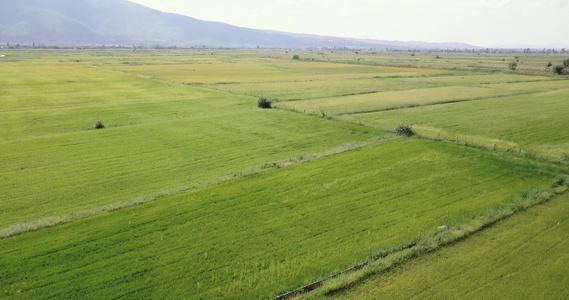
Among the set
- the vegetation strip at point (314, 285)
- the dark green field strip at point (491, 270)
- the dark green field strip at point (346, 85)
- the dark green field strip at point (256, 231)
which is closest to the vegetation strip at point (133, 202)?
the dark green field strip at point (256, 231)

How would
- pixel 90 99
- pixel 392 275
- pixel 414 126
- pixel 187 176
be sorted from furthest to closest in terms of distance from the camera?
1. pixel 90 99
2. pixel 414 126
3. pixel 187 176
4. pixel 392 275

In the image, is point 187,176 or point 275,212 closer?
point 275,212

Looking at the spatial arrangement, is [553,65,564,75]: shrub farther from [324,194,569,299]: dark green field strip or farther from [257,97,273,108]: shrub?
[324,194,569,299]: dark green field strip

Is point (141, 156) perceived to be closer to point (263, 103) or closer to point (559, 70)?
point (263, 103)

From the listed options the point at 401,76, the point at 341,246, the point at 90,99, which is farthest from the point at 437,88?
the point at 341,246

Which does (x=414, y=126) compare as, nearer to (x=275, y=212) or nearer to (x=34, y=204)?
(x=275, y=212)

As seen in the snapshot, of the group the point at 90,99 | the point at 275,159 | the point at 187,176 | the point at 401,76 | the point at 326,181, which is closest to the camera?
the point at 326,181

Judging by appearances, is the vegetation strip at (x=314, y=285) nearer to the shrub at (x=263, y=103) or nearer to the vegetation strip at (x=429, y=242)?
the vegetation strip at (x=429, y=242)
